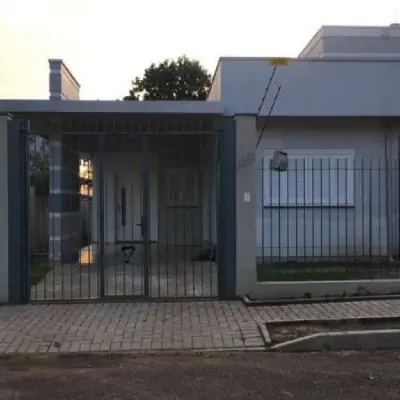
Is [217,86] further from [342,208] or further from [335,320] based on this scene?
[335,320]

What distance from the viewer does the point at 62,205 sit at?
1353 centimetres

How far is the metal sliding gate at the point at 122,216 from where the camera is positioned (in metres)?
10.5

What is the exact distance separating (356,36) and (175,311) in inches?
403

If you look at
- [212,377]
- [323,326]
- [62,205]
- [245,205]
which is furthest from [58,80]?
[212,377]

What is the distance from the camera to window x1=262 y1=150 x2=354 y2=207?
14.0 metres

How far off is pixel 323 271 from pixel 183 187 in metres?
4.33

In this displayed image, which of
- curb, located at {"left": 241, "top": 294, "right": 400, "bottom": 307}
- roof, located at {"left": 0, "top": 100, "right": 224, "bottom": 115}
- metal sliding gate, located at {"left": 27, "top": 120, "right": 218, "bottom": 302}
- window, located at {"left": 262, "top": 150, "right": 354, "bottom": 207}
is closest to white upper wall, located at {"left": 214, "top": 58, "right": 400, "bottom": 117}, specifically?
window, located at {"left": 262, "top": 150, "right": 354, "bottom": 207}

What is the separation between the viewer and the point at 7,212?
9234mm

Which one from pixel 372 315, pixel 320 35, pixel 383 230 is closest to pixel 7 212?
pixel 372 315

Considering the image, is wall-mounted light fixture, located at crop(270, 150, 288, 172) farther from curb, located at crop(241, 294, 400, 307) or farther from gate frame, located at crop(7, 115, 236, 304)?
curb, located at crop(241, 294, 400, 307)

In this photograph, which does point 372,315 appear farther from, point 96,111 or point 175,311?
point 96,111

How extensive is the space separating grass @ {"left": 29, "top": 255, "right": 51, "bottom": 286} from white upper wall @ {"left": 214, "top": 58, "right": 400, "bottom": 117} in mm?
5277

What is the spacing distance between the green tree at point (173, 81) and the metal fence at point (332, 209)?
25571 millimetres

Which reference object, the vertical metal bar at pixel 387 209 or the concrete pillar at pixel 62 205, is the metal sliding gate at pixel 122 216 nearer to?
the concrete pillar at pixel 62 205
